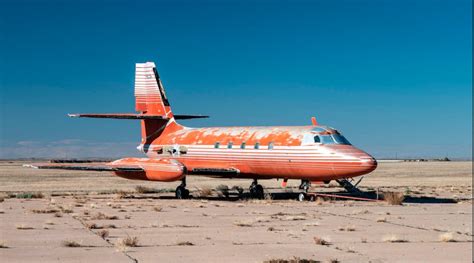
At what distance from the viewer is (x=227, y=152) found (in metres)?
33.4

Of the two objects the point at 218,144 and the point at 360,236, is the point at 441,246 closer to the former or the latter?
the point at 360,236

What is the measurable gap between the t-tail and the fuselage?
1.36 metres

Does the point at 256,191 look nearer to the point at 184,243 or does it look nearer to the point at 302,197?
the point at 302,197

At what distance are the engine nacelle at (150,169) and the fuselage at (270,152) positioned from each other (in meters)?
1.24

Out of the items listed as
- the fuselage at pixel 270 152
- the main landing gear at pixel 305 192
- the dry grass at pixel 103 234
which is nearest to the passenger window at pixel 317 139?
the fuselage at pixel 270 152

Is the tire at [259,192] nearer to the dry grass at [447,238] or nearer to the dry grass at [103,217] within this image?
the dry grass at [103,217]

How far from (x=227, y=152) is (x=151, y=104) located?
8.28 m

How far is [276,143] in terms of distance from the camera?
31125 millimetres

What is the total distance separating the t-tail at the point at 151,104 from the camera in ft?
129

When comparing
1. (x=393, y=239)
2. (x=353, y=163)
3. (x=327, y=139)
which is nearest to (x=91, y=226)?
(x=393, y=239)

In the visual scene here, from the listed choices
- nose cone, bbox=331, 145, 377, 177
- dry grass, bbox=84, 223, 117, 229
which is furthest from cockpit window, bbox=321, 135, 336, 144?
dry grass, bbox=84, 223, 117, 229

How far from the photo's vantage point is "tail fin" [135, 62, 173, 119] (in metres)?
39.7

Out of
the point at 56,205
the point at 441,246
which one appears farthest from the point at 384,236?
the point at 56,205

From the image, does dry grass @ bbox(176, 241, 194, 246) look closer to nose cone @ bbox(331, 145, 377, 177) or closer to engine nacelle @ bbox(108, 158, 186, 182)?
nose cone @ bbox(331, 145, 377, 177)
